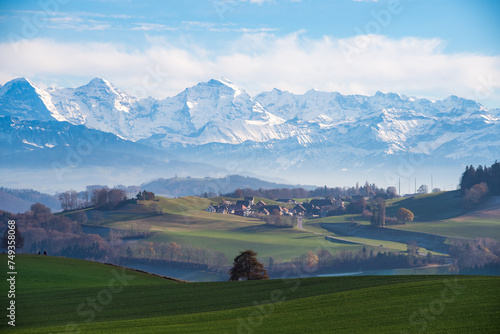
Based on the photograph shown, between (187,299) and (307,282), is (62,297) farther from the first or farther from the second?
(307,282)

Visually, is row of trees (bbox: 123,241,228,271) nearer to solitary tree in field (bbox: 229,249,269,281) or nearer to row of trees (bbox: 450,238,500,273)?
row of trees (bbox: 450,238,500,273)

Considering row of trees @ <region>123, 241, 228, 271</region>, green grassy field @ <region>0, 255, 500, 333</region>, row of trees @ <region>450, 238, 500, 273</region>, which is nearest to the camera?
green grassy field @ <region>0, 255, 500, 333</region>

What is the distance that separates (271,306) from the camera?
4084 cm

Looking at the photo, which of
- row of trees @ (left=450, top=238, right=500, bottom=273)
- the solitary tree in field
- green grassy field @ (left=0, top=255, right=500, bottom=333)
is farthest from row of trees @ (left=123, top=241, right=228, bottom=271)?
green grassy field @ (left=0, top=255, right=500, bottom=333)

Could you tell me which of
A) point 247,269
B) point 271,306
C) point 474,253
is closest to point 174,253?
point 474,253

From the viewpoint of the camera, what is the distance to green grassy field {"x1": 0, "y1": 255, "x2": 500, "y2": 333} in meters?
33.3

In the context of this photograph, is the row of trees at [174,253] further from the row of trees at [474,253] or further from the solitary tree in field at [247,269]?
the solitary tree in field at [247,269]

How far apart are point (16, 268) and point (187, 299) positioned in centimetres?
2886

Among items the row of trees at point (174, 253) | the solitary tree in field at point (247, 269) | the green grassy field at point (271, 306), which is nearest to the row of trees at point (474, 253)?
the row of trees at point (174, 253)

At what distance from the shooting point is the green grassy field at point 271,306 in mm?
33281

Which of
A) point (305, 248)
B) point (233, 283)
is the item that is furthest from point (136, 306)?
point (305, 248)

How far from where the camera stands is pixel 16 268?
65.9m

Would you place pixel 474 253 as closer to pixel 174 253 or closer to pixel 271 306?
pixel 174 253

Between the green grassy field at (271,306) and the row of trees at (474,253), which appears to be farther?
the row of trees at (474,253)
